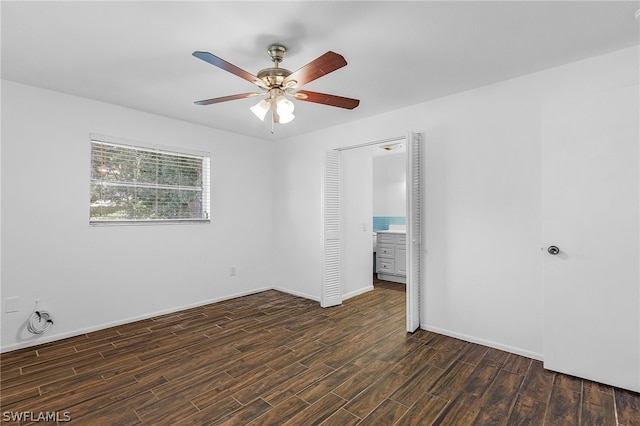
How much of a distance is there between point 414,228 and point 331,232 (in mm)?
1272

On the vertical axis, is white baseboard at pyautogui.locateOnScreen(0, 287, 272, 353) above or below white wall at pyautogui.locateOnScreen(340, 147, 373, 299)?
below

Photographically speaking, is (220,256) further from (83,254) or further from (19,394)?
(19,394)

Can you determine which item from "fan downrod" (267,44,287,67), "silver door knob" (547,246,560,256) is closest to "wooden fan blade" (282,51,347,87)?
"fan downrod" (267,44,287,67)

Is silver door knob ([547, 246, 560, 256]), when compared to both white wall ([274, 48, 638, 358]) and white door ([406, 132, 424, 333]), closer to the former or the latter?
white wall ([274, 48, 638, 358])

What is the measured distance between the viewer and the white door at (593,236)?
7.27 feet

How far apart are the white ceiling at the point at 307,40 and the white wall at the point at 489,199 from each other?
7.5 inches

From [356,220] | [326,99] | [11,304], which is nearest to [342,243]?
[356,220]

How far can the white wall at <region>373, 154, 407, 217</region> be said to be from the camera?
655 cm

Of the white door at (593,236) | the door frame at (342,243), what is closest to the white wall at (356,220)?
the door frame at (342,243)

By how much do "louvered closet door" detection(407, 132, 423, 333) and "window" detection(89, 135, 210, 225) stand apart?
2.80 metres

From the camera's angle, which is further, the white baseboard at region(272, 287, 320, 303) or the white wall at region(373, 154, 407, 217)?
the white wall at region(373, 154, 407, 217)

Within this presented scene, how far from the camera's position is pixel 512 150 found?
2.82m

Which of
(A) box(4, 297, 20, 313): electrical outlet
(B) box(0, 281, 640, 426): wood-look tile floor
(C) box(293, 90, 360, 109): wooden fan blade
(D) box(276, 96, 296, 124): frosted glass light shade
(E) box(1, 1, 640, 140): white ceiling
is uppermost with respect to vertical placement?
(E) box(1, 1, 640, 140): white ceiling

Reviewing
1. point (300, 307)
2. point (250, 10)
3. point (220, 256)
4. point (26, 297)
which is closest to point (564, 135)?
point (250, 10)
